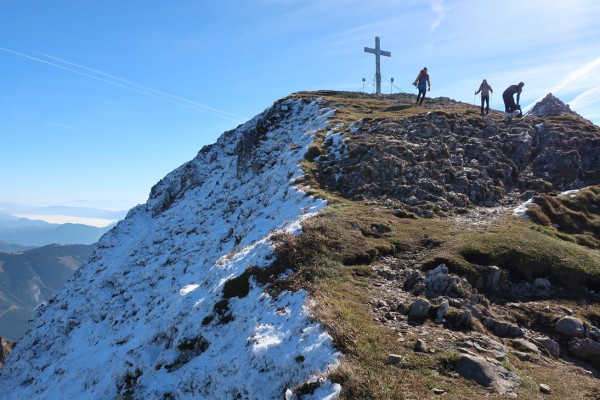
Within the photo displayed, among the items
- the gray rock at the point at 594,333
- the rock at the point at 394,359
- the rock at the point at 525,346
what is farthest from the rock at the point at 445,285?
the rock at the point at 394,359

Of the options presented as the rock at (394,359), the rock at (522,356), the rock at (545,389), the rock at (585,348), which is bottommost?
the rock at (585,348)

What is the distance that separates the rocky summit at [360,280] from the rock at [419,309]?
62mm

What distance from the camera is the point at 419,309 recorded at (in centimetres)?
1307

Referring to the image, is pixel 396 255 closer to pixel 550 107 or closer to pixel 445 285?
pixel 445 285

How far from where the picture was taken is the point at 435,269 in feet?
51.1

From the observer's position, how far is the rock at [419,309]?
13000 mm

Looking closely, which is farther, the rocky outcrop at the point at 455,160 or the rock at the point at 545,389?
the rocky outcrop at the point at 455,160

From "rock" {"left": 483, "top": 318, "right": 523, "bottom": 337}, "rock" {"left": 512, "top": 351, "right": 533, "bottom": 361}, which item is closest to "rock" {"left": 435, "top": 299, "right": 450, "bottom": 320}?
"rock" {"left": 483, "top": 318, "right": 523, "bottom": 337}

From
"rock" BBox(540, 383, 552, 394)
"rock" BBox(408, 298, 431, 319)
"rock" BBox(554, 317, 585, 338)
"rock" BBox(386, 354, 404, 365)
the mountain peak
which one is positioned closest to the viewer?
"rock" BBox(540, 383, 552, 394)

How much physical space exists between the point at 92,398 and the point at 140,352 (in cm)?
317

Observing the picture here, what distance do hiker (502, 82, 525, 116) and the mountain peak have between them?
15.6ft

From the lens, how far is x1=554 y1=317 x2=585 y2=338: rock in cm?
1290

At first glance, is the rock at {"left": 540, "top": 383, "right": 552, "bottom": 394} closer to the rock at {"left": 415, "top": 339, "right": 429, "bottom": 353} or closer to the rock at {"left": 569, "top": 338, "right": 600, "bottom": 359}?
the rock at {"left": 415, "top": 339, "right": 429, "bottom": 353}

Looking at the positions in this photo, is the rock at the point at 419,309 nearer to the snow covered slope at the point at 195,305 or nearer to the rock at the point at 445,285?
the rock at the point at 445,285
